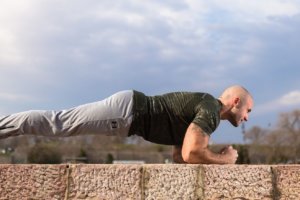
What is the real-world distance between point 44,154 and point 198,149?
43389 millimetres

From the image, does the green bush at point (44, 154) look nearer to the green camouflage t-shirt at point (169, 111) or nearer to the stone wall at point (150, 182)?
the green camouflage t-shirt at point (169, 111)

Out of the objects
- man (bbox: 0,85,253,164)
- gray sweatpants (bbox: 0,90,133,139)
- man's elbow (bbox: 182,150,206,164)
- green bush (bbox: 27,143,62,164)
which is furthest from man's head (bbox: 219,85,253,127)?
green bush (bbox: 27,143,62,164)

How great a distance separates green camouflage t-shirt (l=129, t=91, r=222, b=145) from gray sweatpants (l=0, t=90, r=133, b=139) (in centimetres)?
10

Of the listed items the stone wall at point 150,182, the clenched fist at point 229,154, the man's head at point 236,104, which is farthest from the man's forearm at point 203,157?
the man's head at point 236,104

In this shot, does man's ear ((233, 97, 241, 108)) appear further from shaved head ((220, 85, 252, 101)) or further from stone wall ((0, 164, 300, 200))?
stone wall ((0, 164, 300, 200))

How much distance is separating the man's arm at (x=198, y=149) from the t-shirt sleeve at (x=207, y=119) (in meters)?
0.05

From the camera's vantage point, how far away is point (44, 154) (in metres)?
46.6

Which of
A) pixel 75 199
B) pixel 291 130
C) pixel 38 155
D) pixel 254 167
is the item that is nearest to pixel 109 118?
pixel 75 199

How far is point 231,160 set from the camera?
4.65 m

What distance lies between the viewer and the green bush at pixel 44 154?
4353 cm

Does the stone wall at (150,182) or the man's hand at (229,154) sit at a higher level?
the man's hand at (229,154)

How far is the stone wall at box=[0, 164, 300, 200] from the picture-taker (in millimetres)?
4191

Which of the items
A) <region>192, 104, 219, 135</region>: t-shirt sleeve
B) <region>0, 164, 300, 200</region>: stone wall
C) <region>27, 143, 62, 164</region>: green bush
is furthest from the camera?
<region>27, 143, 62, 164</region>: green bush

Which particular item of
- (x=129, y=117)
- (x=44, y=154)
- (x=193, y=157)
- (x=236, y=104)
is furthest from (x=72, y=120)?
(x=44, y=154)
